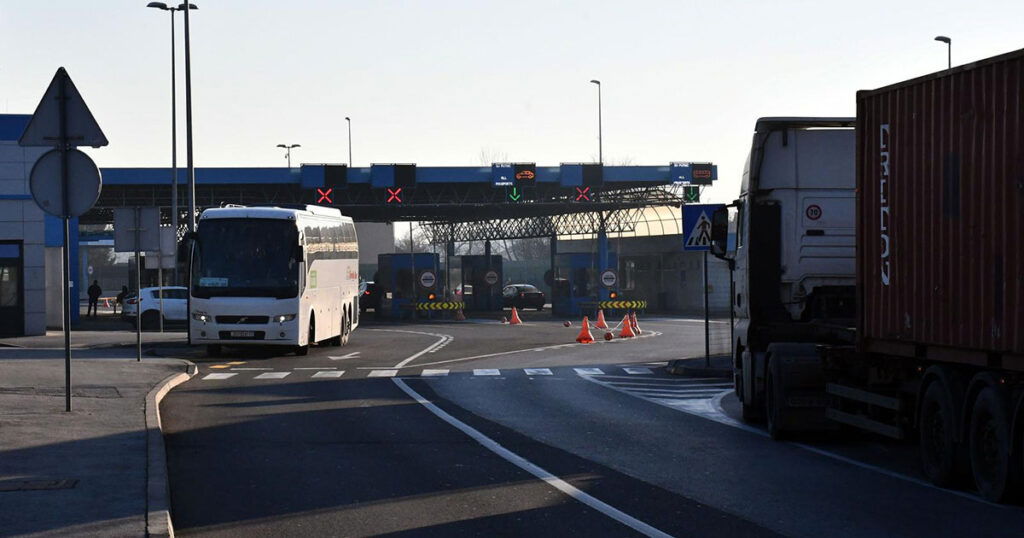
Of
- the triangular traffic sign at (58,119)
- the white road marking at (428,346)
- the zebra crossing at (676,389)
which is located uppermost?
the triangular traffic sign at (58,119)

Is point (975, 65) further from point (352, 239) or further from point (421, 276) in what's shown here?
point (421, 276)

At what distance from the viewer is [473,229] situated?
276ft

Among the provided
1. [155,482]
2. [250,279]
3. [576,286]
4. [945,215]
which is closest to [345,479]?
[155,482]

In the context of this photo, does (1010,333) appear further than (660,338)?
No

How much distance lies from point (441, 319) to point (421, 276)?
214 cm

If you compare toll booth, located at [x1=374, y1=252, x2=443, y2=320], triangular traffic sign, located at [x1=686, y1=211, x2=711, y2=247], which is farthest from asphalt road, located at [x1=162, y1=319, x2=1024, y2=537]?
toll booth, located at [x1=374, y1=252, x2=443, y2=320]

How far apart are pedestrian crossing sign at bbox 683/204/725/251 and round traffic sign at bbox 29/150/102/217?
12901 millimetres

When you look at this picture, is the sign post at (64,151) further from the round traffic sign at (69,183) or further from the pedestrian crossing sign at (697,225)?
the pedestrian crossing sign at (697,225)

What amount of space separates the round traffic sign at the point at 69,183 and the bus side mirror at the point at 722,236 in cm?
735

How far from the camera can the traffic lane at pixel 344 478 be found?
984cm

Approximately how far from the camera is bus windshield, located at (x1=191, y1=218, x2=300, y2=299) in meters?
30.8

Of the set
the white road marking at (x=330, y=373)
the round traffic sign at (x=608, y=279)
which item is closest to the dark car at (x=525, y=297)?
the round traffic sign at (x=608, y=279)

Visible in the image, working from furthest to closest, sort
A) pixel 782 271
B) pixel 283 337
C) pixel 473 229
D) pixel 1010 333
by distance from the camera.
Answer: pixel 473 229 < pixel 283 337 < pixel 782 271 < pixel 1010 333

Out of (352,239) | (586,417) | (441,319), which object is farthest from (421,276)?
(586,417)
